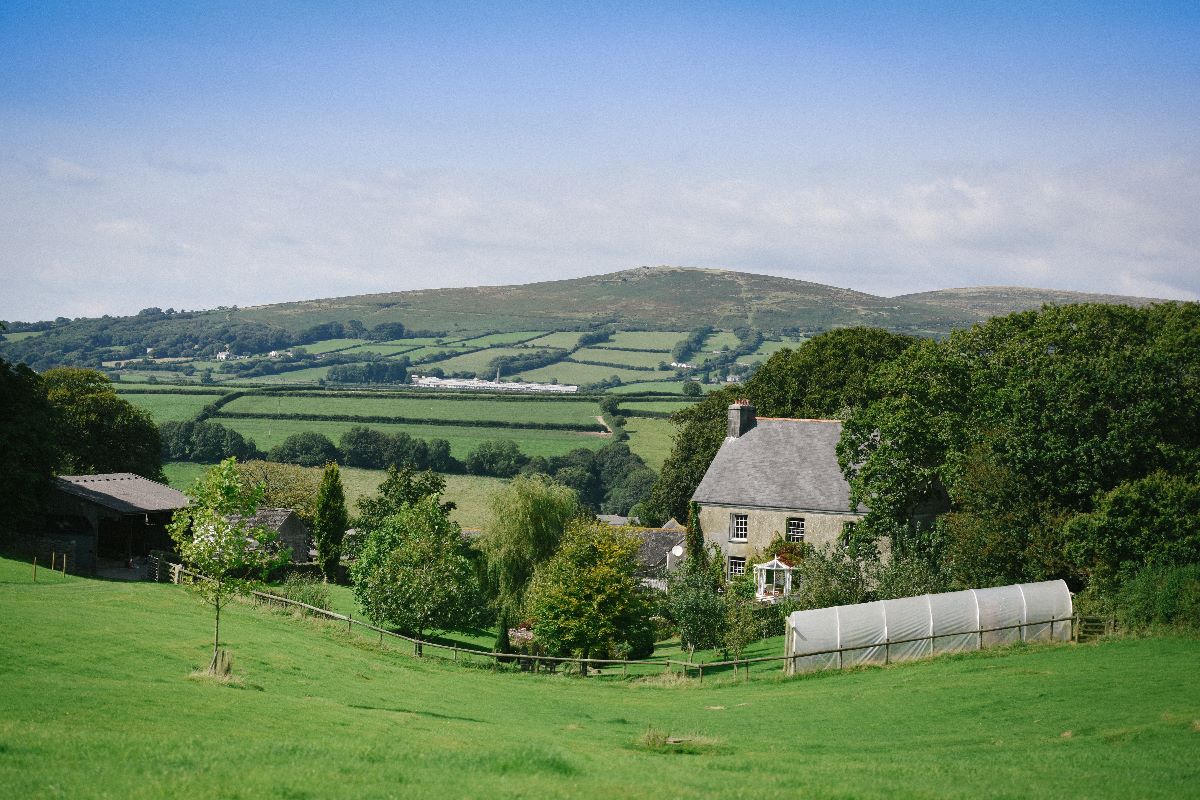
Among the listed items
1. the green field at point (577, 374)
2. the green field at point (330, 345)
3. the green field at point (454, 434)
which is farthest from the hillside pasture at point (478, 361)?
the green field at point (454, 434)

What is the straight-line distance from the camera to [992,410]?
144 feet

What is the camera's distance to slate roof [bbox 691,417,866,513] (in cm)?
5503

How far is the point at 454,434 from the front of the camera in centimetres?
11050

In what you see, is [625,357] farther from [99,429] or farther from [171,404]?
[99,429]

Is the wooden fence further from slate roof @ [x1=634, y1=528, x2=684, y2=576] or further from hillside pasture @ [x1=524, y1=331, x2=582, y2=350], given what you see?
hillside pasture @ [x1=524, y1=331, x2=582, y2=350]

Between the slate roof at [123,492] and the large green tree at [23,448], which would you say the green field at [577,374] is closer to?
the slate roof at [123,492]

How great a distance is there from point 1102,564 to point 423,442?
73093mm

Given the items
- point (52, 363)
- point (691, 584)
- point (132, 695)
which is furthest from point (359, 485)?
point (52, 363)

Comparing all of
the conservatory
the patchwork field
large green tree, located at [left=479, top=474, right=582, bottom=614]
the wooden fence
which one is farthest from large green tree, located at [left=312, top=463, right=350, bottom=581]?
the conservatory

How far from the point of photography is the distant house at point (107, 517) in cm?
5100

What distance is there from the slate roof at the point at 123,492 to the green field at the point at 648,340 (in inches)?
4952

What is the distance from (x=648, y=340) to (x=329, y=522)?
128996 millimetres

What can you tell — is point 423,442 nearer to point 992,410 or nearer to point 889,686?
point 992,410

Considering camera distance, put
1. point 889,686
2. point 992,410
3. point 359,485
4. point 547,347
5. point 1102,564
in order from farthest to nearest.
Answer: point 547,347, point 359,485, point 992,410, point 1102,564, point 889,686
